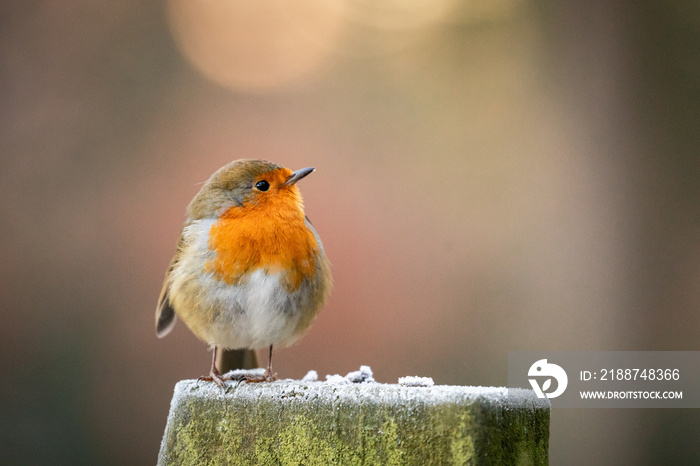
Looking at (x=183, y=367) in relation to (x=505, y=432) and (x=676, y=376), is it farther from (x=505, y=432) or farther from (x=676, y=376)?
(x=505, y=432)

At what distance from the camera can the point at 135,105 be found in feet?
16.3

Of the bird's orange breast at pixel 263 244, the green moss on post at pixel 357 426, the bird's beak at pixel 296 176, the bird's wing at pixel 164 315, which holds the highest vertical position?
the bird's beak at pixel 296 176

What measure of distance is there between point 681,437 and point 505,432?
365cm

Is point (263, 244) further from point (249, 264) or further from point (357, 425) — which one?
point (357, 425)

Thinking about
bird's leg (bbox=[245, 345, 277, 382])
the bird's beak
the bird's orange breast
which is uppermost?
the bird's beak

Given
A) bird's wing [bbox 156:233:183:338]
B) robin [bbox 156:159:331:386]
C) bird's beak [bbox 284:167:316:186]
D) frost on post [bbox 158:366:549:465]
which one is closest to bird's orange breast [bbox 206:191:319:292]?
robin [bbox 156:159:331:386]

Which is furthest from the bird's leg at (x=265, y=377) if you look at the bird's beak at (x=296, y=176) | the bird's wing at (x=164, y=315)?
the bird's beak at (x=296, y=176)

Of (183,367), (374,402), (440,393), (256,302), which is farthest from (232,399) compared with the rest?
(183,367)

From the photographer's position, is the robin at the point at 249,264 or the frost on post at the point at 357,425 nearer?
the frost on post at the point at 357,425

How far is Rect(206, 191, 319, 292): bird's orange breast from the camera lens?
198cm

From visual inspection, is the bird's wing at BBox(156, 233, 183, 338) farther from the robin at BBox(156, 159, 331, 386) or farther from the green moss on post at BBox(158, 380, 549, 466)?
the green moss on post at BBox(158, 380, 549, 466)

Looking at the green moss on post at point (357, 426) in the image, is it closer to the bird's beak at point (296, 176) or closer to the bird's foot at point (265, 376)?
the bird's foot at point (265, 376)

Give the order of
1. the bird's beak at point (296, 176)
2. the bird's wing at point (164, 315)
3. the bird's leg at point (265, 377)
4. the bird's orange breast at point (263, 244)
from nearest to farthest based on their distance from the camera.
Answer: the bird's leg at point (265, 377)
the bird's orange breast at point (263, 244)
the bird's beak at point (296, 176)
the bird's wing at point (164, 315)

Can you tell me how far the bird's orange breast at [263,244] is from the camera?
6.50ft
